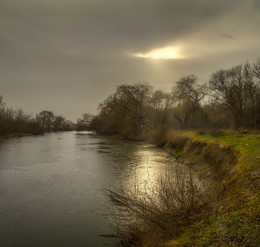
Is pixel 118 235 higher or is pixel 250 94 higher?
pixel 250 94

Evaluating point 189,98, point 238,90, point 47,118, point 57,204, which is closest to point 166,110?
point 189,98

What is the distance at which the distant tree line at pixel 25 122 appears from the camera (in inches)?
2331

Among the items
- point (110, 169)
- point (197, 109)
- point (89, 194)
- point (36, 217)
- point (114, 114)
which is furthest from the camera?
point (114, 114)

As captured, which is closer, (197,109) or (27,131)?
(197,109)

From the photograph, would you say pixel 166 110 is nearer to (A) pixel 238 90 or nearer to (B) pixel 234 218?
(A) pixel 238 90

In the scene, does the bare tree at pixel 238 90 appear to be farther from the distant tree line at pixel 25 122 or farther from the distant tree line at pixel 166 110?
the distant tree line at pixel 25 122

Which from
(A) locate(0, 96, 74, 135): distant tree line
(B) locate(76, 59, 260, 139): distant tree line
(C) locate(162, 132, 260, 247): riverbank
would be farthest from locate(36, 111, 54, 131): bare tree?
(C) locate(162, 132, 260, 247): riverbank

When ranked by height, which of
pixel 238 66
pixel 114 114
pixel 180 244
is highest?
pixel 238 66

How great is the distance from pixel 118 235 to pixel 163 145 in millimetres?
26974

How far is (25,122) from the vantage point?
255 ft

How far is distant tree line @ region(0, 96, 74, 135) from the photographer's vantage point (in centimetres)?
5921

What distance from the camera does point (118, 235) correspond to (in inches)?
251

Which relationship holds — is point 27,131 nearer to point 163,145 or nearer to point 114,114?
point 114,114

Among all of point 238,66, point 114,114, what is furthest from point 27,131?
point 238,66
